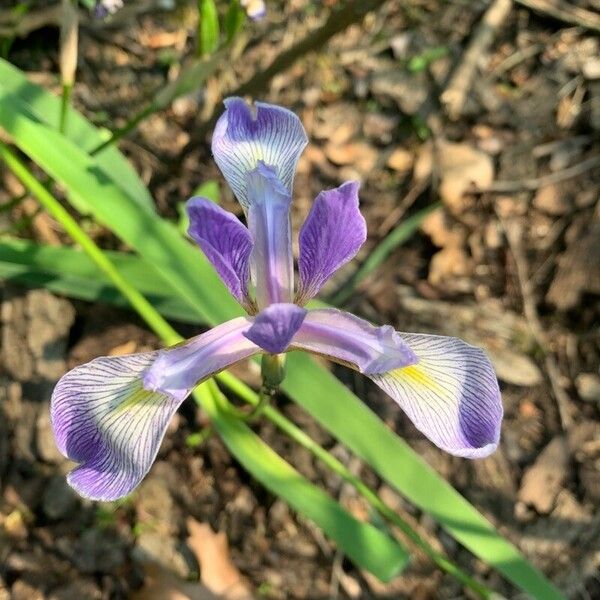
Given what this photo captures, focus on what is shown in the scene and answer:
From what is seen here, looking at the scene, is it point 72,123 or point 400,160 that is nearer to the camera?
point 72,123

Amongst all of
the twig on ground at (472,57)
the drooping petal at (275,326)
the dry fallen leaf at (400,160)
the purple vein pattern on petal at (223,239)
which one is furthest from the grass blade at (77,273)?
the twig on ground at (472,57)

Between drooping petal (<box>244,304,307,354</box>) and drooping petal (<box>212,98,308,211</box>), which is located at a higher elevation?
drooping petal (<box>212,98,308,211</box>)

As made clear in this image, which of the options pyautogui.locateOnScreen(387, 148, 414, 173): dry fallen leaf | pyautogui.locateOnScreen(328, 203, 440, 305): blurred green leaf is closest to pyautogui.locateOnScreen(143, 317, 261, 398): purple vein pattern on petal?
pyautogui.locateOnScreen(328, 203, 440, 305): blurred green leaf

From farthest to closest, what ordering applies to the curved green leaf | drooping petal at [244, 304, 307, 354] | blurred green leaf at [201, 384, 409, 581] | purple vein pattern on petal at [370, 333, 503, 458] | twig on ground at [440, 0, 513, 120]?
1. twig on ground at [440, 0, 513, 120]
2. the curved green leaf
3. blurred green leaf at [201, 384, 409, 581]
4. purple vein pattern on petal at [370, 333, 503, 458]
5. drooping petal at [244, 304, 307, 354]

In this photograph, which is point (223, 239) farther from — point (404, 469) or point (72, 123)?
point (72, 123)

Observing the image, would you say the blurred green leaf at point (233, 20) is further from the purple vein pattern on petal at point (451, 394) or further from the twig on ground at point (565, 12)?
the twig on ground at point (565, 12)

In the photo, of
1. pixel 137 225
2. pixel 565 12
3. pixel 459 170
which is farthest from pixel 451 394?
pixel 565 12

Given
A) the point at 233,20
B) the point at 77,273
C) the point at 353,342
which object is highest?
the point at 233,20

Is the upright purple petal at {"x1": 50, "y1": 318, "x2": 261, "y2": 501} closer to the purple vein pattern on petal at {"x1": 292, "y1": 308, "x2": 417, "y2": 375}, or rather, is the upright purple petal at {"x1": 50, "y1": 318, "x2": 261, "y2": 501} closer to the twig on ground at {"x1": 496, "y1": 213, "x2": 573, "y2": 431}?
the purple vein pattern on petal at {"x1": 292, "y1": 308, "x2": 417, "y2": 375}

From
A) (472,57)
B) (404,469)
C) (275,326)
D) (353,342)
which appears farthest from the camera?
(472,57)
